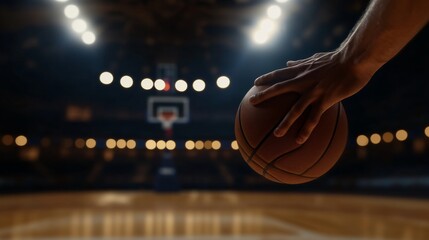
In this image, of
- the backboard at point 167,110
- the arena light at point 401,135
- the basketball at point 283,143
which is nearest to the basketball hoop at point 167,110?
the backboard at point 167,110

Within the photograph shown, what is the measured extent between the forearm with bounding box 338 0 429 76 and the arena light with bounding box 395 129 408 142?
15826 mm

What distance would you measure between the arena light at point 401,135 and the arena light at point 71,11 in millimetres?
10359

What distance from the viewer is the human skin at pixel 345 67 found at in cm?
138

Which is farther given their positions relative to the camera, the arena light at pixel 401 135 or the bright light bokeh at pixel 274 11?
the arena light at pixel 401 135

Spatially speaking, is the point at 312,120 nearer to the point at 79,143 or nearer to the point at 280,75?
the point at 280,75

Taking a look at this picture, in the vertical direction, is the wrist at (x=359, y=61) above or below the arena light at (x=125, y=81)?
below

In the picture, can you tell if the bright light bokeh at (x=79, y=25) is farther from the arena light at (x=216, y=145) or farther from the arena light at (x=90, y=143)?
the arena light at (x=216, y=145)

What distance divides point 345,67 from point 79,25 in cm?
1147

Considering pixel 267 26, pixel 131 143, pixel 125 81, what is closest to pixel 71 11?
pixel 125 81

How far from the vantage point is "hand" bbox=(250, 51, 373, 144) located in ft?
4.93

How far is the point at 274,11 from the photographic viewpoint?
11.0m

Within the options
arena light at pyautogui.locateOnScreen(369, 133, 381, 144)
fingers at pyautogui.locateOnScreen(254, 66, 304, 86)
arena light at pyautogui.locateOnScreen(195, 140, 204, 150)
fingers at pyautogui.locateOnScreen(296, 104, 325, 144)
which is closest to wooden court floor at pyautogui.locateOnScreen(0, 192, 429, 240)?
fingers at pyautogui.locateOnScreen(254, 66, 304, 86)

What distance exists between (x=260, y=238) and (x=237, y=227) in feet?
3.55

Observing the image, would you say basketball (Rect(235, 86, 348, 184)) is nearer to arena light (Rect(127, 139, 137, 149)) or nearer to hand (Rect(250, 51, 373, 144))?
hand (Rect(250, 51, 373, 144))
